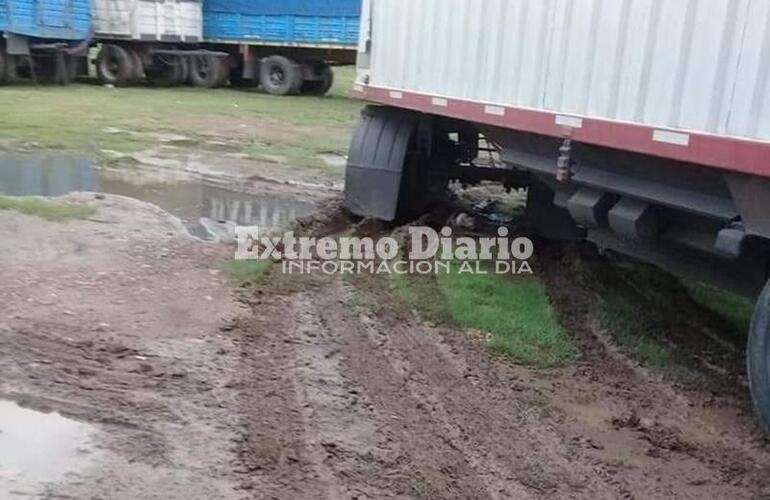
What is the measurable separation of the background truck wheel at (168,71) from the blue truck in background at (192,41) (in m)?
0.02

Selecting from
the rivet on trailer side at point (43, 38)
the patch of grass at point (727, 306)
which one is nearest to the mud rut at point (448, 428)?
the patch of grass at point (727, 306)

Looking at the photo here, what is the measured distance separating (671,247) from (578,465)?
1979mm

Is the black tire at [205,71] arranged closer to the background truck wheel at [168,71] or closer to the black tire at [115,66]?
the background truck wheel at [168,71]

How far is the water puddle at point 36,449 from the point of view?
3.86 metres

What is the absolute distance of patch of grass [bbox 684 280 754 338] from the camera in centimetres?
688

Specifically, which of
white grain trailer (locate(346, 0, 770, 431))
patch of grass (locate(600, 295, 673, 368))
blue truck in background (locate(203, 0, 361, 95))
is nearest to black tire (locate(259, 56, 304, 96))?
blue truck in background (locate(203, 0, 361, 95))

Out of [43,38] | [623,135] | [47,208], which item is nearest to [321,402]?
[623,135]

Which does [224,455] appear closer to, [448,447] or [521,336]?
[448,447]

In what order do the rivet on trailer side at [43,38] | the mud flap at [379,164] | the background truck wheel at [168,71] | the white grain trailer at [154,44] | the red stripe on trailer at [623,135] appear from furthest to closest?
the background truck wheel at [168,71] < the white grain trailer at [154,44] < the rivet on trailer side at [43,38] < the mud flap at [379,164] < the red stripe on trailer at [623,135]

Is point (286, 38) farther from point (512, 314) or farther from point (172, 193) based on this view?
point (512, 314)

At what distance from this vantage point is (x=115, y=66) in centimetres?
2442

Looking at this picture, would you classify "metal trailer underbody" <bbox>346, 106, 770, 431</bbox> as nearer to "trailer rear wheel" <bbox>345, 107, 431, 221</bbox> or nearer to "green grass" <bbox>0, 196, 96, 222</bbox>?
"trailer rear wheel" <bbox>345, 107, 431, 221</bbox>

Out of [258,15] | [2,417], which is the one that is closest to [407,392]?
[2,417]

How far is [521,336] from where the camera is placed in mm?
6145
